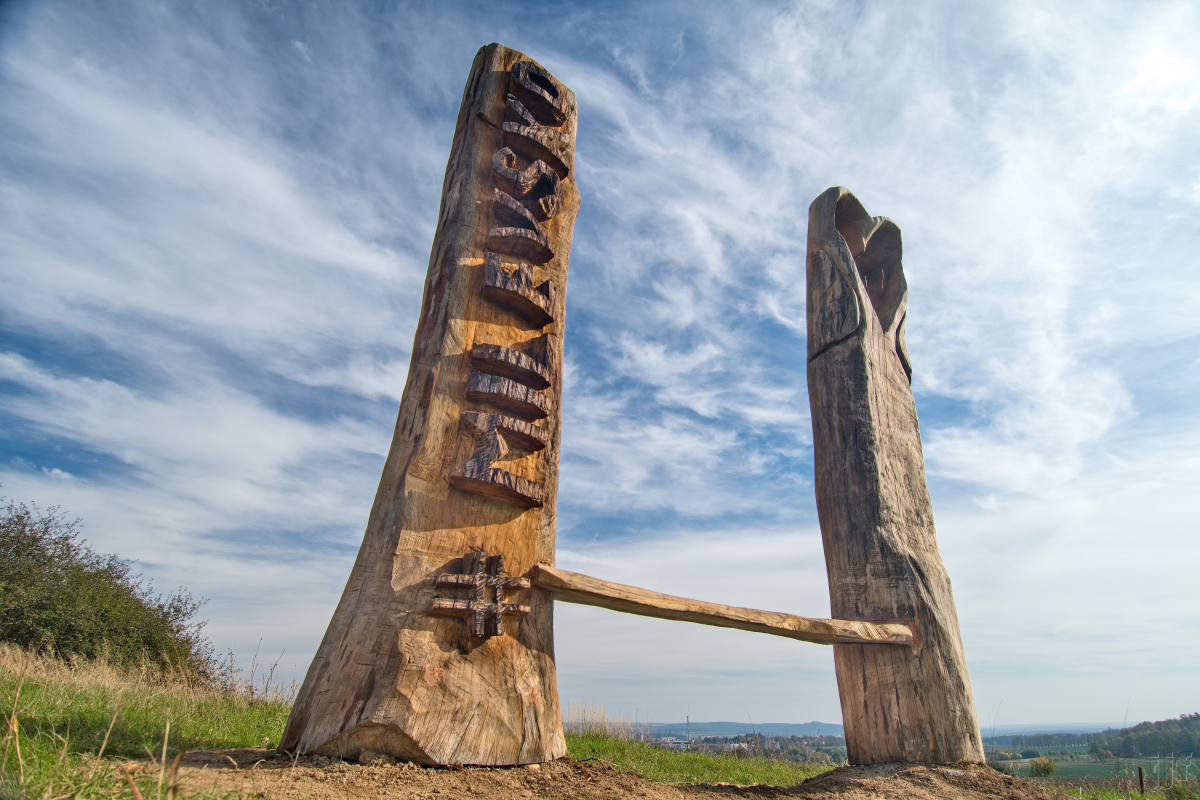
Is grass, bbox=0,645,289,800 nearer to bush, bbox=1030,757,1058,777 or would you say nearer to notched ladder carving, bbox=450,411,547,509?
notched ladder carving, bbox=450,411,547,509

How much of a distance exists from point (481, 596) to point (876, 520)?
99.6 inches

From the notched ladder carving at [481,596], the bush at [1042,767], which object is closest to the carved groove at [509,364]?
the notched ladder carving at [481,596]

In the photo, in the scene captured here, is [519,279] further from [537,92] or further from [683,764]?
[683,764]

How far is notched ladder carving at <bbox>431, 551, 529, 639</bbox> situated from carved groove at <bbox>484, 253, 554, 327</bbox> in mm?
1480

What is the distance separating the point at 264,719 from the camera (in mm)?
5988

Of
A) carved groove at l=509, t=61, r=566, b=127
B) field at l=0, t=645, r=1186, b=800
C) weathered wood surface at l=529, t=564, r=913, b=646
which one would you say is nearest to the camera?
field at l=0, t=645, r=1186, b=800

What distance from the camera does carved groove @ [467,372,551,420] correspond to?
353 cm

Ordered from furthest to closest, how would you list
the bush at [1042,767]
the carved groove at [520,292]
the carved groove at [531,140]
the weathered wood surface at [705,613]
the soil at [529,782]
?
the bush at [1042,767] < the carved groove at [531,140] < the carved groove at [520,292] < the weathered wood surface at [705,613] < the soil at [529,782]

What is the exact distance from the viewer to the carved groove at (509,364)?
141 inches

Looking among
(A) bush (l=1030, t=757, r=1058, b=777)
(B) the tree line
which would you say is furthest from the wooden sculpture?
(B) the tree line

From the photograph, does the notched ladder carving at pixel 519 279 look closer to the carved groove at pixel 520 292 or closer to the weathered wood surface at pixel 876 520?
the carved groove at pixel 520 292

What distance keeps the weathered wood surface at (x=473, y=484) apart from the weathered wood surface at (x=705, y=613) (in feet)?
0.59

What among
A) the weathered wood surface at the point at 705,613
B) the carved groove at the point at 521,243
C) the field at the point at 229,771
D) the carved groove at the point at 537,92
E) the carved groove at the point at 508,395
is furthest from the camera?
the carved groove at the point at 537,92

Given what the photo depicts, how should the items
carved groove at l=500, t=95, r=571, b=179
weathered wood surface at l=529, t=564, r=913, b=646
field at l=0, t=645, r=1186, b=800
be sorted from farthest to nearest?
carved groove at l=500, t=95, r=571, b=179 < weathered wood surface at l=529, t=564, r=913, b=646 < field at l=0, t=645, r=1186, b=800
